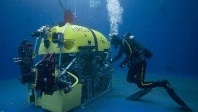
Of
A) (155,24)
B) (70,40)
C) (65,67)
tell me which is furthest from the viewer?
(155,24)

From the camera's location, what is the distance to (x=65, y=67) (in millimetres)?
7035

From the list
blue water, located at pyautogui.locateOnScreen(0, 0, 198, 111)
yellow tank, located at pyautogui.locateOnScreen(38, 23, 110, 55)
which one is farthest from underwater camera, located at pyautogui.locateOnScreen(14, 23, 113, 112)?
blue water, located at pyautogui.locateOnScreen(0, 0, 198, 111)

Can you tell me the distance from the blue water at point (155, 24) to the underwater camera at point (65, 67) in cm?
647

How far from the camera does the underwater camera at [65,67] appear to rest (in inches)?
209

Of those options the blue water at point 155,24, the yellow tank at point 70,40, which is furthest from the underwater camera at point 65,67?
the blue water at point 155,24

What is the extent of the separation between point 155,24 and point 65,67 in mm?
10060

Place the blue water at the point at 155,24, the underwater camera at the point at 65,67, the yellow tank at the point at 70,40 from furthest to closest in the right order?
the blue water at the point at 155,24
the yellow tank at the point at 70,40
the underwater camera at the point at 65,67

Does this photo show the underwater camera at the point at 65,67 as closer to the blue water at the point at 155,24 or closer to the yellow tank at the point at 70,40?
the yellow tank at the point at 70,40

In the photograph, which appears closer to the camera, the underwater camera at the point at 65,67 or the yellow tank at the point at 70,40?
the underwater camera at the point at 65,67

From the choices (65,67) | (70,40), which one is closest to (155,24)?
(70,40)

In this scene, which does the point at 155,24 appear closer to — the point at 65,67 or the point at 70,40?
the point at 70,40

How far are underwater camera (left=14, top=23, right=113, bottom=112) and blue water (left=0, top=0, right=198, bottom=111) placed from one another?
21.2 feet

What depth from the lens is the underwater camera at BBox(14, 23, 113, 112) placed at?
5320 millimetres

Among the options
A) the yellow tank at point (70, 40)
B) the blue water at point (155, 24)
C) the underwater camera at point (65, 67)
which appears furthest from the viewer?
the blue water at point (155, 24)
